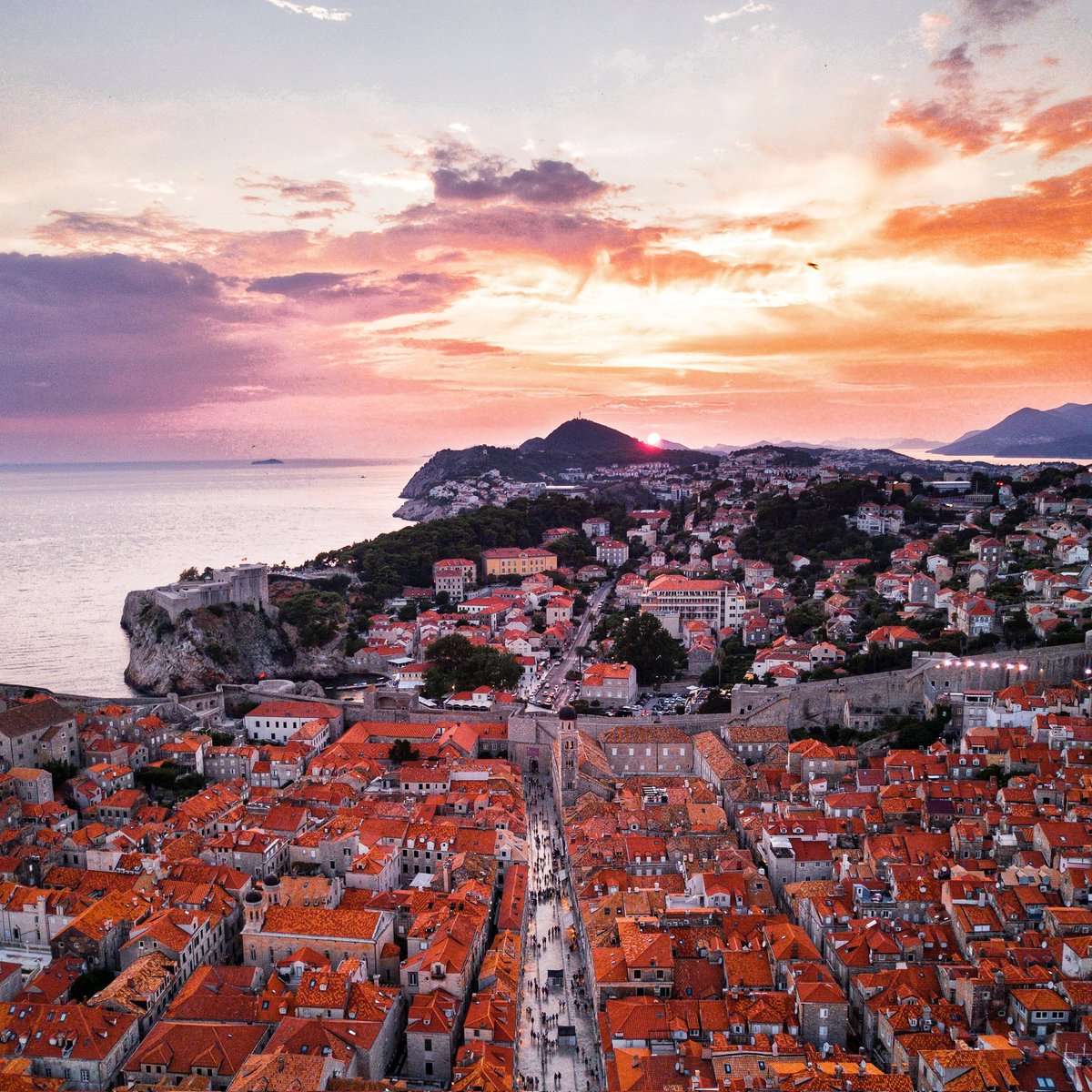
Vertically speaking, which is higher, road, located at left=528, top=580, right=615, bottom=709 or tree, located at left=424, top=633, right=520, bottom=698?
tree, located at left=424, top=633, right=520, bottom=698

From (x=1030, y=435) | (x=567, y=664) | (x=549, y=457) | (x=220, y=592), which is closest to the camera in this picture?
(x=567, y=664)

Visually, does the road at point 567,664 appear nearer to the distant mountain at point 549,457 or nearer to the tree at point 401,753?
the tree at point 401,753

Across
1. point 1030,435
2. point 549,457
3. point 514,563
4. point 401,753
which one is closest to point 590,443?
point 549,457

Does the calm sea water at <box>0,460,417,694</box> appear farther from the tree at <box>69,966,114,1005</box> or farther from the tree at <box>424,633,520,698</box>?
the tree at <box>69,966,114,1005</box>

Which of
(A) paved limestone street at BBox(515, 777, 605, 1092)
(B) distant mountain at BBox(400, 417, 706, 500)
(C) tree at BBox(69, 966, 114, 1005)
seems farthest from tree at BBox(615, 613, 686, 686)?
(B) distant mountain at BBox(400, 417, 706, 500)

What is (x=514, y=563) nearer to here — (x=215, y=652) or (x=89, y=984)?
(x=215, y=652)

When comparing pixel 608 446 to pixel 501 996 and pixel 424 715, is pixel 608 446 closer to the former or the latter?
pixel 424 715
